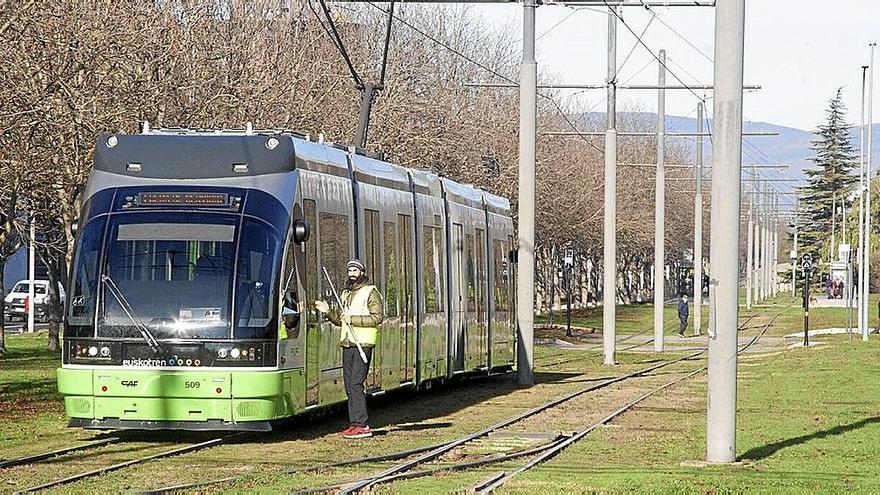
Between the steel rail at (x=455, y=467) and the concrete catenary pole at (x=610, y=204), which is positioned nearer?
the steel rail at (x=455, y=467)

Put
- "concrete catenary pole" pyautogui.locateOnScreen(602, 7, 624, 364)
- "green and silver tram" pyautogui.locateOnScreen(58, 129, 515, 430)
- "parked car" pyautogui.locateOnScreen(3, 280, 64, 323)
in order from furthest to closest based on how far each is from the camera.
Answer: "parked car" pyautogui.locateOnScreen(3, 280, 64, 323) < "concrete catenary pole" pyautogui.locateOnScreen(602, 7, 624, 364) < "green and silver tram" pyautogui.locateOnScreen(58, 129, 515, 430)

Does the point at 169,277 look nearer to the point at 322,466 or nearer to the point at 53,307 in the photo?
the point at 322,466

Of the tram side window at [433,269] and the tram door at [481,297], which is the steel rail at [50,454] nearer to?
the tram side window at [433,269]

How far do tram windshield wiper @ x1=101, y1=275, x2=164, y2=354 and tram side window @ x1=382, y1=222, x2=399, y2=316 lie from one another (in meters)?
5.41

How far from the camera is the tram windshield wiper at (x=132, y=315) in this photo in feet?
57.1

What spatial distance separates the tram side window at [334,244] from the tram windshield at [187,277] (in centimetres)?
182

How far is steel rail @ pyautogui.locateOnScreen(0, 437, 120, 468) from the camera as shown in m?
15.4

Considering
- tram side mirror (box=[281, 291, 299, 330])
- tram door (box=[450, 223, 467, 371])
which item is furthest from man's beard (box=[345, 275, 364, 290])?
tram door (box=[450, 223, 467, 371])

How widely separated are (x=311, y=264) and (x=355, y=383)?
4.59 feet

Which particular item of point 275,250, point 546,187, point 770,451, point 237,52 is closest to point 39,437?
point 275,250

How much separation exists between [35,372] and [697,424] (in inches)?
598

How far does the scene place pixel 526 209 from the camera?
3212 centimetres

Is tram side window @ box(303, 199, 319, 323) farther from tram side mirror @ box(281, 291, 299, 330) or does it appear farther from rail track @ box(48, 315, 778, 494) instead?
rail track @ box(48, 315, 778, 494)

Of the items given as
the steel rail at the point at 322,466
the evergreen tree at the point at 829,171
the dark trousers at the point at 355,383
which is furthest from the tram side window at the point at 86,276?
the evergreen tree at the point at 829,171
